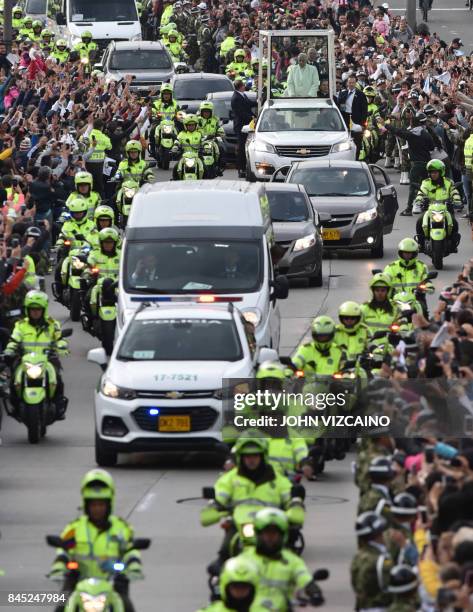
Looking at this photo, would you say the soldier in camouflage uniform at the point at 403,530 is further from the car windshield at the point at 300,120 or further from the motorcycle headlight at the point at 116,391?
the car windshield at the point at 300,120

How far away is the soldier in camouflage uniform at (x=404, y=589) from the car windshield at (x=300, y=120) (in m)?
28.7

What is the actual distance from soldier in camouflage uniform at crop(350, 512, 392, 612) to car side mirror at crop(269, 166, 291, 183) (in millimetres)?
24728

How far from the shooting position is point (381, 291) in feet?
80.8

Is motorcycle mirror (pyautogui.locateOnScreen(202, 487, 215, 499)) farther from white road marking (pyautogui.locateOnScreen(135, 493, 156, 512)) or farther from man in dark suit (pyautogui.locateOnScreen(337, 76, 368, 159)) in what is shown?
man in dark suit (pyautogui.locateOnScreen(337, 76, 368, 159))

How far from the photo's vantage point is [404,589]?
45.7ft

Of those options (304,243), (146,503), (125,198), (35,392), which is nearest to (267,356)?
(146,503)

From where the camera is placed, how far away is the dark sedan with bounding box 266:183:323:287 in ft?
111

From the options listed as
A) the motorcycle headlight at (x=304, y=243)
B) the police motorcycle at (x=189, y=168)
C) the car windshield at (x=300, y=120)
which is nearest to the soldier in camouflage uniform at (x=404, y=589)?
the motorcycle headlight at (x=304, y=243)

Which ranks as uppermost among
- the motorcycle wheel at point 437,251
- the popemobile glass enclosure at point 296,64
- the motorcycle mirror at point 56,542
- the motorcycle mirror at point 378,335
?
the motorcycle mirror at point 56,542

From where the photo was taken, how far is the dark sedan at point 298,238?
111ft

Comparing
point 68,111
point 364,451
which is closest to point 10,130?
point 68,111

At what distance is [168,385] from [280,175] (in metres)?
18.7

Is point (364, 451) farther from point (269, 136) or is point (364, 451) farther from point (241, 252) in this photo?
point (269, 136)

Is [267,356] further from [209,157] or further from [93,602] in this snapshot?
[209,157]
